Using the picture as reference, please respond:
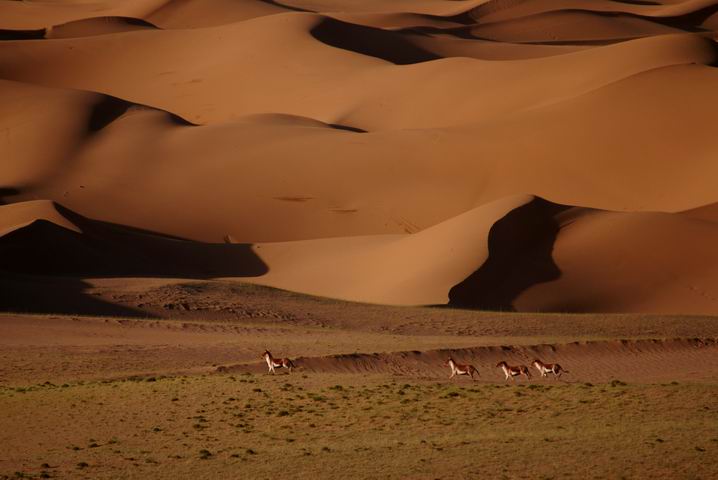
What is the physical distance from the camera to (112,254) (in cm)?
3058

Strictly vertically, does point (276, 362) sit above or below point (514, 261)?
above

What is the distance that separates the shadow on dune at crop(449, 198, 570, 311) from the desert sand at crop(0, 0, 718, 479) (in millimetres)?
75

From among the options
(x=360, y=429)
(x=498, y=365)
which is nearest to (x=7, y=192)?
(x=498, y=365)

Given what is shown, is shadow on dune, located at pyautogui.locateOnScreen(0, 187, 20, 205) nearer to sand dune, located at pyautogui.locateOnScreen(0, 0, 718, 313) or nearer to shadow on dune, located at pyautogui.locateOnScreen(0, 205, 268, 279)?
sand dune, located at pyautogui.locateOnScreen(0, 0, 718, 313)

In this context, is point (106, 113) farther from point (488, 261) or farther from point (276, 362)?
point (276, 362)

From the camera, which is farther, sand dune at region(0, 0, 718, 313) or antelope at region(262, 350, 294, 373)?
sand dune at region(0, 0, 718, 313)

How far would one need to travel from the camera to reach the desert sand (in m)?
12.4

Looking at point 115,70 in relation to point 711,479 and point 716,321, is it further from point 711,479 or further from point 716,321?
point 711,479

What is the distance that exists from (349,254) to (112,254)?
262 inches

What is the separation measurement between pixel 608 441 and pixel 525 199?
20049mm

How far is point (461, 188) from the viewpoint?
39.8 metres

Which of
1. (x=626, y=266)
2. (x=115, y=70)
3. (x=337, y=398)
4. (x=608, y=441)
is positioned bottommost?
(x=115, y=70)

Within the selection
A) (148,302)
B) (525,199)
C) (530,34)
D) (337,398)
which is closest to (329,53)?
(530,34)

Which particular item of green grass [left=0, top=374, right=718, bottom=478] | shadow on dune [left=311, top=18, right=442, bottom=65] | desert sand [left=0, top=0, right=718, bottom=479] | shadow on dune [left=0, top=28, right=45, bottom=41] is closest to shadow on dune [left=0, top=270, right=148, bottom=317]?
desert sand [left=0, top=0, right=718, bottom=479]
